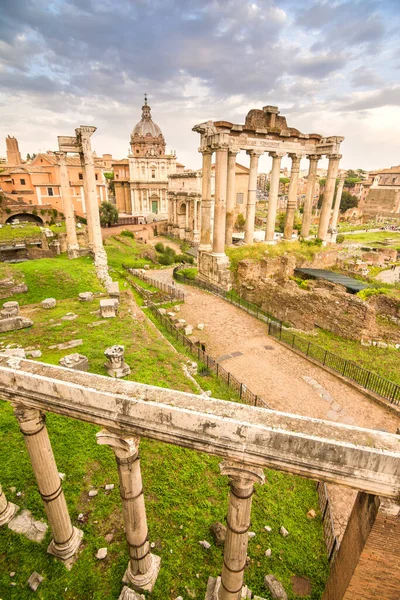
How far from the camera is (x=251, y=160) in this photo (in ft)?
72.6

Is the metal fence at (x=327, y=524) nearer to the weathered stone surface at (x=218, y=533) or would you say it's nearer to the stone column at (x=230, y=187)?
the weathered stone surface at (x=218, y=533)

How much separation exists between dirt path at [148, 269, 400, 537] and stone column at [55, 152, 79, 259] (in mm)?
10053

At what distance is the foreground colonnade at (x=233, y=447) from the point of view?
3.43 m

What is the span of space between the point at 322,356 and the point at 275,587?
9.25 m

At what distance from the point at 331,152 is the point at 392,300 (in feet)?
46.0

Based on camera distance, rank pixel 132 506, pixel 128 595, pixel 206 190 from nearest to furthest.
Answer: pixel 132 506 < pixel 128 595 < pixel 206 190

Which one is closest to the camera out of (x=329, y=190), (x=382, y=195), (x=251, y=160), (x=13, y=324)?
(x=13, y=324)

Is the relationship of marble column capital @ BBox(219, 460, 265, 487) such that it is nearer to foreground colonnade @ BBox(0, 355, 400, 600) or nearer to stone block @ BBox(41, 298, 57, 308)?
foreground colonnade @ BBox(0, 355, 400, 600)

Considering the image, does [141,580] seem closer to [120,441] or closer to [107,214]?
[120,441]

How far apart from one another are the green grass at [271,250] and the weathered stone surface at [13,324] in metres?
13.2

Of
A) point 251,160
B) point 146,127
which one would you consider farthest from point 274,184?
point 146,127

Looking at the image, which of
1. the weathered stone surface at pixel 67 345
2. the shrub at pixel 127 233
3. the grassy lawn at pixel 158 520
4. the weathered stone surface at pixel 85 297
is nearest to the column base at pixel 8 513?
the grassy lawn at pixel 158 520

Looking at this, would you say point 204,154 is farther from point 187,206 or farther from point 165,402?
point 187,206

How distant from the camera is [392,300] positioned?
16250mm
